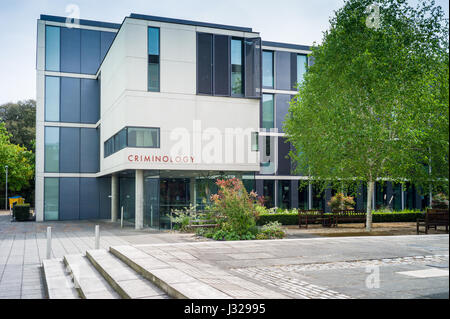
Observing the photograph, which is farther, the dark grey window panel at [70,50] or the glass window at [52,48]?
the dark grey window panel at [70,50]

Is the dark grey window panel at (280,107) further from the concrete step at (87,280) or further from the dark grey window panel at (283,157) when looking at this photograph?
the concrete step at (87,280)

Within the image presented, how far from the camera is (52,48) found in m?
31.5

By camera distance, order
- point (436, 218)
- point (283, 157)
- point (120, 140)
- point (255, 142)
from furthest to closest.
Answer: point (283, 157) → point (255, 142) → point (120, 140) → point (436, 218)

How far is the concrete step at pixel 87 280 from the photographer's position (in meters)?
7.43

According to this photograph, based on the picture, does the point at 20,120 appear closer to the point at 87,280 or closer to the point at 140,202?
the point at 140,202

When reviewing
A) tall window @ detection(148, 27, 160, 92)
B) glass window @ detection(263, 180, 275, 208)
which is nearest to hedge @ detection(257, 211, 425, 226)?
tall window @ detection(148, 27, 160, 92)

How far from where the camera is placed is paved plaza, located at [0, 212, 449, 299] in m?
5.63

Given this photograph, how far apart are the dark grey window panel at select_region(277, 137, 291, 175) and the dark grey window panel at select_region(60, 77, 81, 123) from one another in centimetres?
1560

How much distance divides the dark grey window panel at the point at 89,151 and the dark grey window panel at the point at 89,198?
905 mm

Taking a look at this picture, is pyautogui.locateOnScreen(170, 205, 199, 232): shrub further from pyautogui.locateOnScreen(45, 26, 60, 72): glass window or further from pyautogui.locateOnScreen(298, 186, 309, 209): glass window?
pyautogui.locateOnScreen(45, 26, 60, 72): glass window

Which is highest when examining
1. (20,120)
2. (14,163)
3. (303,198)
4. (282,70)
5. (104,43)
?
(104,43)

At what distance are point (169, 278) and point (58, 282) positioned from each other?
11.0 ft

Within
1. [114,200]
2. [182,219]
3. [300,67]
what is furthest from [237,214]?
[300,67]

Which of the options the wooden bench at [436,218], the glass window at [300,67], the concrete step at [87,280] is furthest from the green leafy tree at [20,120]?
the wooden bench at [436,218]
